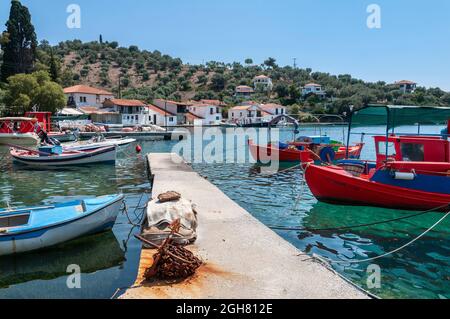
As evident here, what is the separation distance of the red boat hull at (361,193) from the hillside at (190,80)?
89.2m

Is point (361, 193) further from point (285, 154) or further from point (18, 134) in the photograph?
point (18, 134)

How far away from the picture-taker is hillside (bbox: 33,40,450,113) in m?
110

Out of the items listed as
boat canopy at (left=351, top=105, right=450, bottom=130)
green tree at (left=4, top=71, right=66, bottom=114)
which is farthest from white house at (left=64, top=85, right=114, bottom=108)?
boat canopy at (left=351, top=105, right=450, bottom=130)

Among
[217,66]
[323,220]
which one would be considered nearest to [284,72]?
[217,66]

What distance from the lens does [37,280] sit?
8.45 meters

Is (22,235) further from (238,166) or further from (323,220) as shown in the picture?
(238,166)

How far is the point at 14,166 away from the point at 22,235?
18960 mm

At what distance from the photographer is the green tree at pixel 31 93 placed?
5353 cm

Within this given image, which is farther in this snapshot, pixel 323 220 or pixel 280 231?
pixel 323 220

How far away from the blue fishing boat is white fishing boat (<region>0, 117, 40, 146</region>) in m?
33.6

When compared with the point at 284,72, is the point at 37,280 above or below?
below

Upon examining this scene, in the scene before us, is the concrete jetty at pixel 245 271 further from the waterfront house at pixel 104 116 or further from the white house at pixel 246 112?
the white house at pixel 246 112

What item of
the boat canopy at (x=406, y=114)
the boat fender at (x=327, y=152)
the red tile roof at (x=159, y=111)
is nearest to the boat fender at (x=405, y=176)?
the boat canopy at (x=406, y=114)
